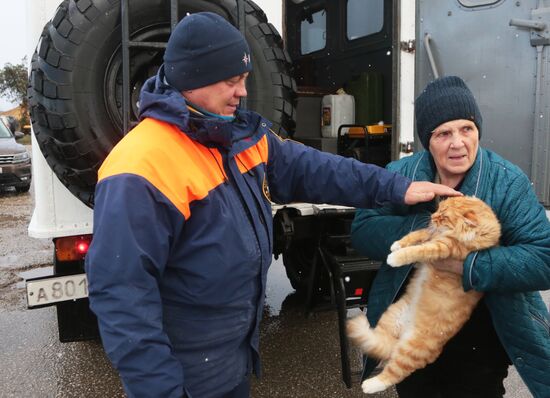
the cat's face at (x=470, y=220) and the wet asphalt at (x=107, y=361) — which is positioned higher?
the cat's face at (x=470, y=220)

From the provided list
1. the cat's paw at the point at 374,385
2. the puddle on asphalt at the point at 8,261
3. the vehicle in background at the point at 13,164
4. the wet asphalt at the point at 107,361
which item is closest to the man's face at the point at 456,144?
the cat's paw at the point at 374,385

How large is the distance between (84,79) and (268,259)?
159 centimetres

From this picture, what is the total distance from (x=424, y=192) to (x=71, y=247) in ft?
6.84

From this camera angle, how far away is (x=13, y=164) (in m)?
11.0

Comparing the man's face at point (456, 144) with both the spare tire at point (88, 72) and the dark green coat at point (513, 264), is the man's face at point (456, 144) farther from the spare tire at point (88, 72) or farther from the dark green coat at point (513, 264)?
the spare tire at point (88, 72)

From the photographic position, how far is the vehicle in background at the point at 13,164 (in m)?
10.9

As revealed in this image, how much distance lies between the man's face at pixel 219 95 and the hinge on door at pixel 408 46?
77.8 inches

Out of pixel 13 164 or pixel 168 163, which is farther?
pixel 13 164

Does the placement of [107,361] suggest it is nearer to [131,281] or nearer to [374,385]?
[374,385]

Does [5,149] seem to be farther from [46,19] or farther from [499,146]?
[499,146]

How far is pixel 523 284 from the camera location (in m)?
1.63

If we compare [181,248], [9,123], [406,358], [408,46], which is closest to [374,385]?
[406,358]

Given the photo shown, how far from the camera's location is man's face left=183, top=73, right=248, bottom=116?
1623 millimetres

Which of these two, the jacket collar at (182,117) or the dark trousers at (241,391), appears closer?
the jacket collar at (182,117)
